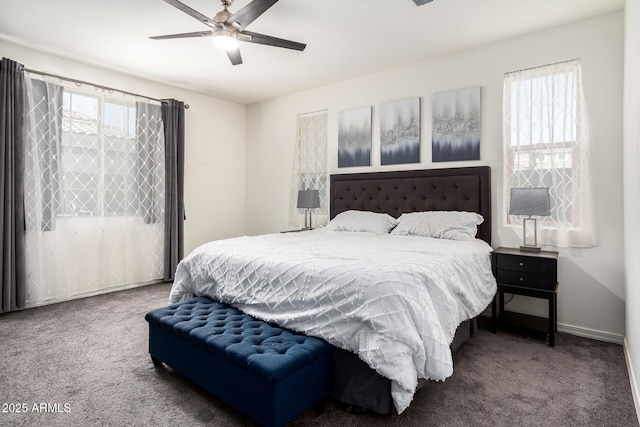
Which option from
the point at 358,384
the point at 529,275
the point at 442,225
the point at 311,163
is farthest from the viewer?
the point at 311,163

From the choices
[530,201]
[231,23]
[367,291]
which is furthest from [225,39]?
[530,201]

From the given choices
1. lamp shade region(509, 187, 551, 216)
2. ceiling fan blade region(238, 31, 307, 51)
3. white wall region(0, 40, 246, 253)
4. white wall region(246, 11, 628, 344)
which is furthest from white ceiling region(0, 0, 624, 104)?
lamp shade region(509, 187, 551, 216)

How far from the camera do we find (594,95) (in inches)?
109

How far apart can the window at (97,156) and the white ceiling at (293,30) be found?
497 mm

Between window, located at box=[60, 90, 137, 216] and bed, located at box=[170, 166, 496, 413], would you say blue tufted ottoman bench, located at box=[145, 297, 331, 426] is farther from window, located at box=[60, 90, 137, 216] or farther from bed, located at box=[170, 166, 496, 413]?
window, located at box=[60, 90, 137, 216]

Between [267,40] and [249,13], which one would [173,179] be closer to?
[267,40]

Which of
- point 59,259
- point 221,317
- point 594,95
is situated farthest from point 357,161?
point 59,259

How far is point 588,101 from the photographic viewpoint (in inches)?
110

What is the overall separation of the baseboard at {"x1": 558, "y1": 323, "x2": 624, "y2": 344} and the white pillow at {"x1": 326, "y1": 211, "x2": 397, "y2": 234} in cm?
171

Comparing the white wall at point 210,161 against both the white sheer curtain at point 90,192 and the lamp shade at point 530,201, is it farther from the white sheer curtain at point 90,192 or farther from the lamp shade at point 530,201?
the lamp shade at point 530,201

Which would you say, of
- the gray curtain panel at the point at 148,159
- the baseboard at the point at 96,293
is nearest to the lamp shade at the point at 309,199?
the gray curtain panel at the point at 148,159

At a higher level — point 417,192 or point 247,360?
point 417,192

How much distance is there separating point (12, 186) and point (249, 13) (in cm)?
277

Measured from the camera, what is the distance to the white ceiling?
2.65 metres
